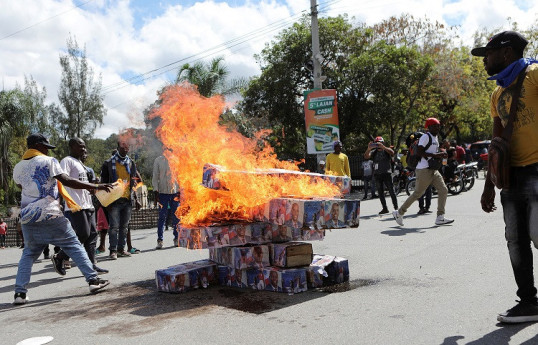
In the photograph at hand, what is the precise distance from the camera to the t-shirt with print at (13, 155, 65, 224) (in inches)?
236

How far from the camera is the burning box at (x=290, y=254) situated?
17.7ft

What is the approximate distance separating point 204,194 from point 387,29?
26.4 meters

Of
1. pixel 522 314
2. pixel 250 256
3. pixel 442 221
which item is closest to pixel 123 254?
pixel 250 256

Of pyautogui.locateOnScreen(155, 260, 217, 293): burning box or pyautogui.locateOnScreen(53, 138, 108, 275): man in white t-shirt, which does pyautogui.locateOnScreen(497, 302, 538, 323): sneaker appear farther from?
pyautogui.locateOnScreen(53, 138, 108, 275): man in white t-shirt

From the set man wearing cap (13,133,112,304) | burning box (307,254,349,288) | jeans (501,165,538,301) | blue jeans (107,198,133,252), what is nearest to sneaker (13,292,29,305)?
man wearing cap (13,133,112,304)

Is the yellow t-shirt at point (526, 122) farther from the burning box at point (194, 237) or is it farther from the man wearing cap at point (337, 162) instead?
the man wearing cap at point (337, 162)

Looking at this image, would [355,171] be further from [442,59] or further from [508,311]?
[508,311]

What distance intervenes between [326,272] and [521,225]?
2299 mm

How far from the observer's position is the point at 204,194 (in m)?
5.88

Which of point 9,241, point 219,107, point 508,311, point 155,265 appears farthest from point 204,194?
point 9,241

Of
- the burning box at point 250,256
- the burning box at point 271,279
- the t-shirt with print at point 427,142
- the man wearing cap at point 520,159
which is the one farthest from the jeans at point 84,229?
the t-shirt with print at point 427,142

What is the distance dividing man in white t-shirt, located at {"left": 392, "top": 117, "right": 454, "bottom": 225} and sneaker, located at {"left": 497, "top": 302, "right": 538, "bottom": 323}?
6046mm

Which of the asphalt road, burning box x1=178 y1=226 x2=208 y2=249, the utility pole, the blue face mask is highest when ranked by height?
the utility pole

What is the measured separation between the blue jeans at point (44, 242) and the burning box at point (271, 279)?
6.21 ft
